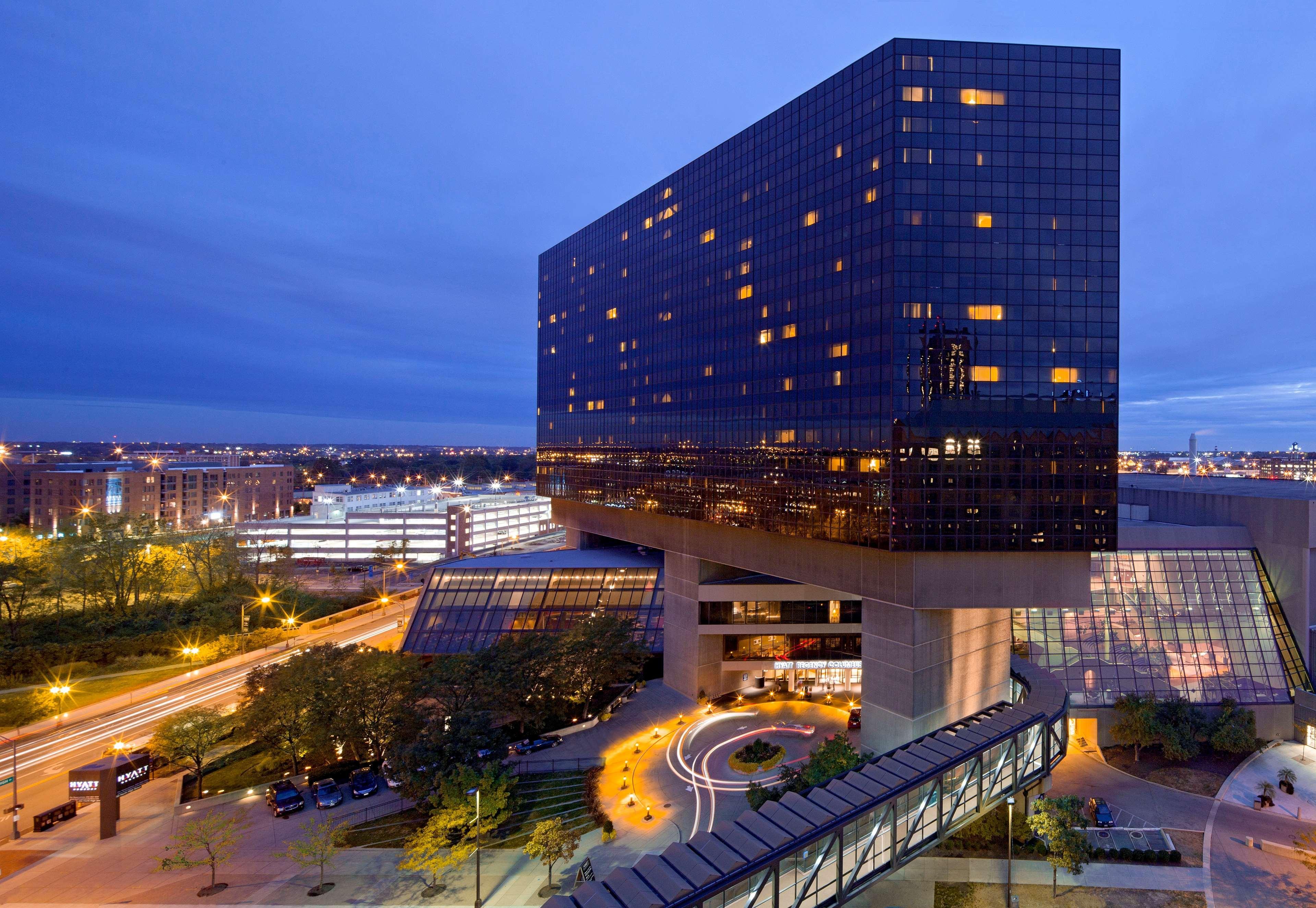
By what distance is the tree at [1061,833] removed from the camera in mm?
29422

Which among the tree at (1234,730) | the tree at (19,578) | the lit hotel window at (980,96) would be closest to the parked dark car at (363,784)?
the tree at (19,578)

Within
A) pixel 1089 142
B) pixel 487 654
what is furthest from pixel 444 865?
pixel 1089 142

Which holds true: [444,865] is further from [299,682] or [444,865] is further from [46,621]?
[46,621]

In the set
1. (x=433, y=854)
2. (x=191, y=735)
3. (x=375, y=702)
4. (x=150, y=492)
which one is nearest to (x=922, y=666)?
(x=433, y=854)

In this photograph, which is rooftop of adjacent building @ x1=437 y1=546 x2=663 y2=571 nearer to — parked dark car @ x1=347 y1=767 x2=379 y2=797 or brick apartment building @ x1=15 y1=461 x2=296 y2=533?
parked dark car @ x1=347 y1=767 x2=379 y2=797

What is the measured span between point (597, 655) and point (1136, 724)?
145 ft

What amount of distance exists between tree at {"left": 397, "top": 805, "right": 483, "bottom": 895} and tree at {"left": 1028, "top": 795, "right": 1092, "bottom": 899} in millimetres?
30637

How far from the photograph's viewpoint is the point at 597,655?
50250mm

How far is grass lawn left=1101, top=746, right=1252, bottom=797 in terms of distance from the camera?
41.8 meters

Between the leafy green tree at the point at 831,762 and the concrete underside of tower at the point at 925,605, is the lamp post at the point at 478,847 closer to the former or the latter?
the leafy green tree at the point at 831,762

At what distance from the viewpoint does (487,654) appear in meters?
45.2

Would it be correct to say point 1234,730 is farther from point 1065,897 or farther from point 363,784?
point 363,784

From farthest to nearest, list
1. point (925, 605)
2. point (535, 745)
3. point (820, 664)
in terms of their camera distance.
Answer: point (820, 664)
point (535, 745)
point (925, 605)

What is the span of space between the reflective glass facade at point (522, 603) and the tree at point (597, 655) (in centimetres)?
714
